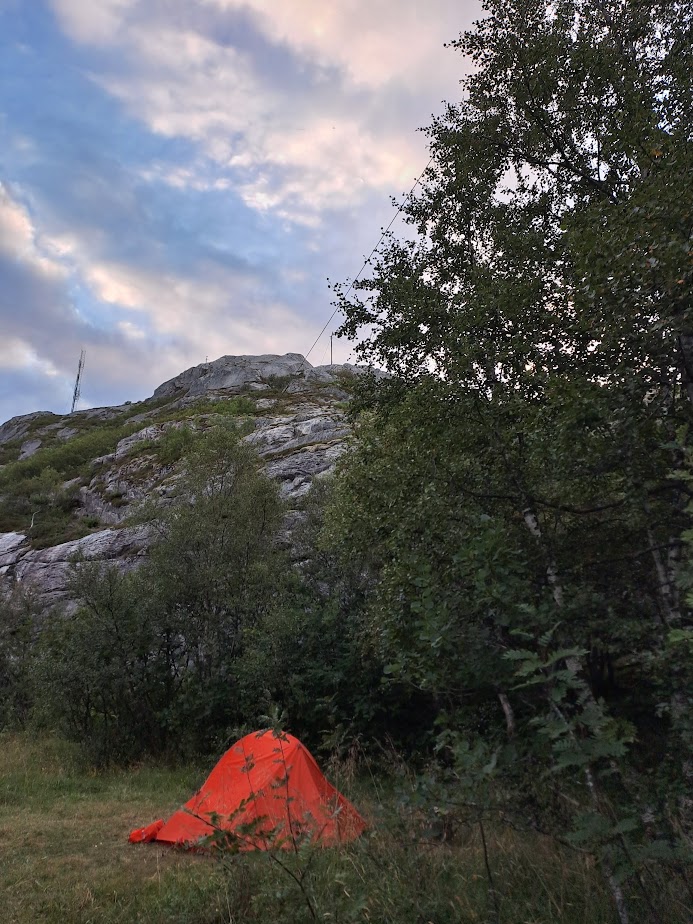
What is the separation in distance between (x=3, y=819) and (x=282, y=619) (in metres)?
7.07

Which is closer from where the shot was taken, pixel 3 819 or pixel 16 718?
pixel 3 819

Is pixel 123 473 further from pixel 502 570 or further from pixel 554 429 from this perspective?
pixel 502 570

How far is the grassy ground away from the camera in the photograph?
452cm

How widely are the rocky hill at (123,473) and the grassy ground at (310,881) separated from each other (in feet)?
28.5

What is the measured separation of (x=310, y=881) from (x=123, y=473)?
42996 mm

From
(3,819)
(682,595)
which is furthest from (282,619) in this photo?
(682,595)

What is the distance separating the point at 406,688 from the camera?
14.0 meters

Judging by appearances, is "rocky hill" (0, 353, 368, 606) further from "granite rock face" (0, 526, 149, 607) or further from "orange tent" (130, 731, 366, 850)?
"orange tent" (130, 731, 366, 850)

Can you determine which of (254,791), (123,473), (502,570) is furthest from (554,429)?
(123,473)

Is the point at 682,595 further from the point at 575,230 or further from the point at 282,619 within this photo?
the point at 282,619

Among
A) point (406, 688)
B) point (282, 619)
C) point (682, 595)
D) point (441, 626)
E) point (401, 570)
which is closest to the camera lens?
point (441, 626)

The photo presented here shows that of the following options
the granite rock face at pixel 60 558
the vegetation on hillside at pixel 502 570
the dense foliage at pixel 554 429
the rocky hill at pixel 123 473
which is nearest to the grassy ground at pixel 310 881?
the vegetation on hillside at pixel 502 570

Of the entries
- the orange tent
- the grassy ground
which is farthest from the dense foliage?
the orange tent

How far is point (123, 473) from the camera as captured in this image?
145ft
